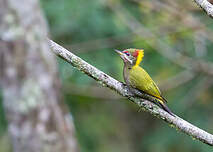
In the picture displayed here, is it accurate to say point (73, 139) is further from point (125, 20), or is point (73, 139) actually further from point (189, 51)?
point (189, 51)

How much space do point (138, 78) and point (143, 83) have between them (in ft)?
0.23

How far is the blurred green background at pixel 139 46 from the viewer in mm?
8305

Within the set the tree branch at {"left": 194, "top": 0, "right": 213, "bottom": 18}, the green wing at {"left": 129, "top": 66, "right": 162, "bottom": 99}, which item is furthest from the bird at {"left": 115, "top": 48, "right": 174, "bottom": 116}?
→ the tree branch at {"left": 194, "top": 0, "right": 213, "bottom": 18}

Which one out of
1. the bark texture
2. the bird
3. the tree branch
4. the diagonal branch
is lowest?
the bark texture

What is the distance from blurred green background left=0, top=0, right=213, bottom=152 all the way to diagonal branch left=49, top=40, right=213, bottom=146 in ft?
12.8

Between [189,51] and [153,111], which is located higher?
[153,111]

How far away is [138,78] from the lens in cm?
451

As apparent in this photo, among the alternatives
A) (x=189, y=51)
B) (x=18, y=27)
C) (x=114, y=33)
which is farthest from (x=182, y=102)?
(x=18, y=27)

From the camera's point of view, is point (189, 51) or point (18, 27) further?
point (189, 51)

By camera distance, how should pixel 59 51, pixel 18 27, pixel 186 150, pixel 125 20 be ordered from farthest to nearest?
Result: pixel 186 150 → pixel 125 20 → pixel 18 27 → pixel 59 51

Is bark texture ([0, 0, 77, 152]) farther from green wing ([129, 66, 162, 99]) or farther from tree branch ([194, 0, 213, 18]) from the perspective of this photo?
tree branch ([194, 0, 213, 18])

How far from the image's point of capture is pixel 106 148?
418 inches

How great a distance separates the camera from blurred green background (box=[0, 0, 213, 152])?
830 centimetres

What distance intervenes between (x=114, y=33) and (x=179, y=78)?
1.44m
